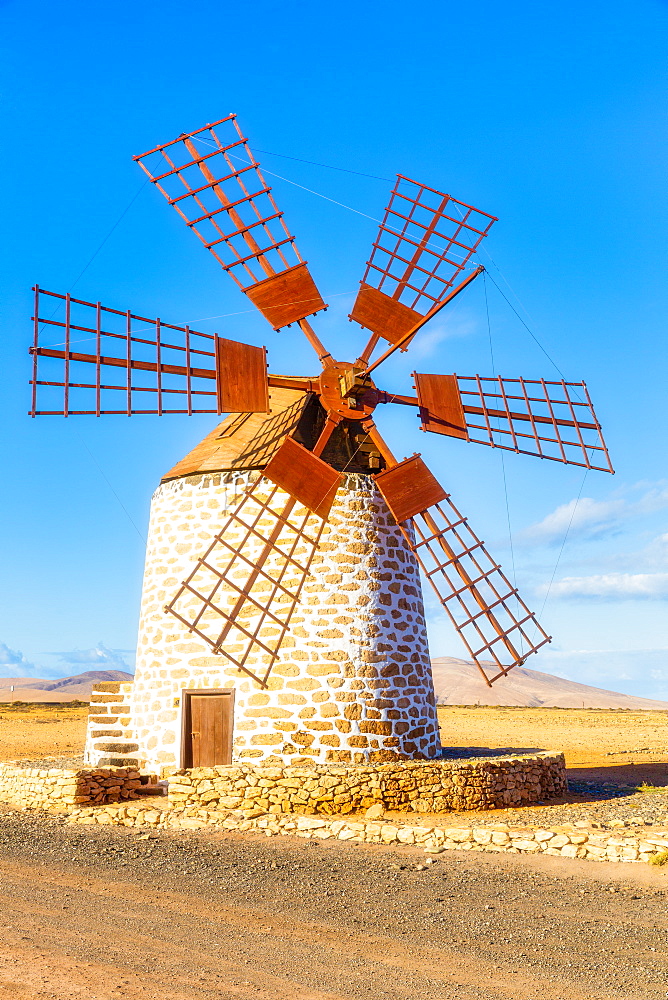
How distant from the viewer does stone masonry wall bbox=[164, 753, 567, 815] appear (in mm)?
10727

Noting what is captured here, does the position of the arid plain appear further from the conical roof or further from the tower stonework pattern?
the conical roof

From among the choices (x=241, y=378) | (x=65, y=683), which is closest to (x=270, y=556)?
(x=241, y=378)

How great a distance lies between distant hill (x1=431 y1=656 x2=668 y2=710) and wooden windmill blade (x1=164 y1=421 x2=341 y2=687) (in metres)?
73.7

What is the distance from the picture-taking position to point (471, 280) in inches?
518

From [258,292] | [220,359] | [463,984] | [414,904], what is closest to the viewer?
[463,984]

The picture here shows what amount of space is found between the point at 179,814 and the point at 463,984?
20.1ft

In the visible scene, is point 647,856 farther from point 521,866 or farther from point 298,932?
point 298,932

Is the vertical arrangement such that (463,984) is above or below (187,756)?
below

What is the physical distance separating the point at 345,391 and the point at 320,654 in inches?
153

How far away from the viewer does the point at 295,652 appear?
11633 millimetres

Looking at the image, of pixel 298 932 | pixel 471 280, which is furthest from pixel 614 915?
pixel 471 280

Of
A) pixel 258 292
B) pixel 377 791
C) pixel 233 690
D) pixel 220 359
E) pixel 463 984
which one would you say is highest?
pixel 258 292

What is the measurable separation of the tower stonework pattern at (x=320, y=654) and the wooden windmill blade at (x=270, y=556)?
0.20m

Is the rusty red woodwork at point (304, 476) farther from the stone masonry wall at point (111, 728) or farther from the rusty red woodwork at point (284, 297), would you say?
the stone masonry wall at point (111, 728)
